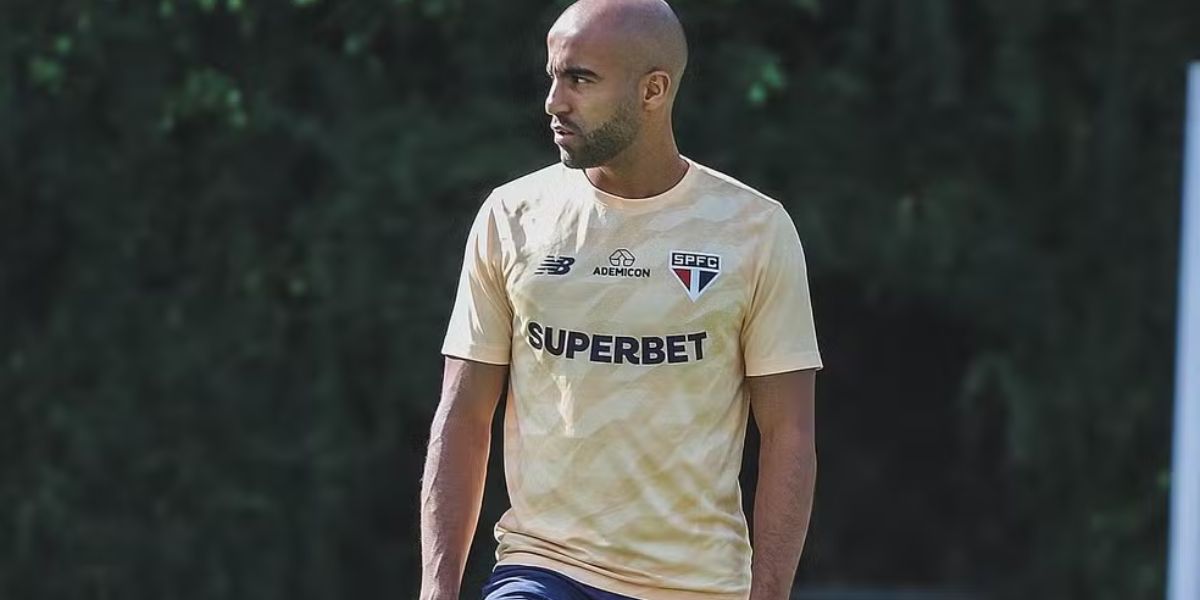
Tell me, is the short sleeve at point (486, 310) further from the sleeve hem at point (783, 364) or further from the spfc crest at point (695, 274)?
the sleeve hem at point (783, 364)

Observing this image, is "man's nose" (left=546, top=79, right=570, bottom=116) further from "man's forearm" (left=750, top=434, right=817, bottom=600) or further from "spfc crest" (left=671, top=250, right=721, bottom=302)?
"man's forearm" (left=750, top=434, right=817, bottom=600)

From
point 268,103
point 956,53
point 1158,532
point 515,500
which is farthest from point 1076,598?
point 515,500

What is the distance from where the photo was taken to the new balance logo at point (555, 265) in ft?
10.2

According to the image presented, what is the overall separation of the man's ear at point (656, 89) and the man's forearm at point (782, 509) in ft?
1.86

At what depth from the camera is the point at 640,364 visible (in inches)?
121

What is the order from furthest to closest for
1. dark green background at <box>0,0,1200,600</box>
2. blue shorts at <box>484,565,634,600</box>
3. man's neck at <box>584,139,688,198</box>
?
dark green background at <box>0,0,1200,600</box> → man's neck at <box>584,139,688,198</box> → blue shorts at <box>484,565,634,600</box>

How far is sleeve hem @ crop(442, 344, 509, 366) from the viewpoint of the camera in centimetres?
318

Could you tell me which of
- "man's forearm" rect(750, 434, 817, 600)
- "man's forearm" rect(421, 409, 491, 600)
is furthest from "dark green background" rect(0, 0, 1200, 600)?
"man's forearm" rect(750, 434, 817, 600)

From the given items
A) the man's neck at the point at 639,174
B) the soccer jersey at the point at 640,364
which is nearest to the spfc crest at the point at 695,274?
the soccer jersey at the point at 640,364

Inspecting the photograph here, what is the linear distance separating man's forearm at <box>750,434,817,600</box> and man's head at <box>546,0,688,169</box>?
0.54 meters

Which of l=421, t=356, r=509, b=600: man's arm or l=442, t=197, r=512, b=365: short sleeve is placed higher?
l=442, t=197, r=512, b=365: short sleeve

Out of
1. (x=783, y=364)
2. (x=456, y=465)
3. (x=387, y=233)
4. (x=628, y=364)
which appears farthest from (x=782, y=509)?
(x=387, y=233)

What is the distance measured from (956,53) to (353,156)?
228cm

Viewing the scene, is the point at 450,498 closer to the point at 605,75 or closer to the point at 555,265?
the point at 555,265
